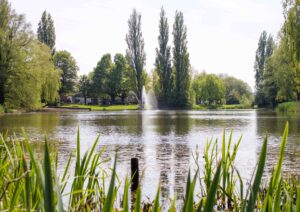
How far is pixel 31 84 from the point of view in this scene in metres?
37.3

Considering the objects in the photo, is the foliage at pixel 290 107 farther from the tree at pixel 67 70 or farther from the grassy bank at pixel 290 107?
the tree at pixel 67 70

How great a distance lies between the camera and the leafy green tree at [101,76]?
266ft

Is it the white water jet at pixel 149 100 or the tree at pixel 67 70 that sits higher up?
the tree at pixel 67 70

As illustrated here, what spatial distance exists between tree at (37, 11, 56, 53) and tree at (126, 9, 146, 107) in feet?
39.3

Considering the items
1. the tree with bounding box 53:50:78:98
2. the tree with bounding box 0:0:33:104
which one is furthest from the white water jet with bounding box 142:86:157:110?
the tree with bounding box 0:0:33:104

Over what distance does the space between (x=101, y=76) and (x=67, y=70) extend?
7.78m


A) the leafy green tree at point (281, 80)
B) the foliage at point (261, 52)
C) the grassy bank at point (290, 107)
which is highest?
the foliage at point (261, 52)

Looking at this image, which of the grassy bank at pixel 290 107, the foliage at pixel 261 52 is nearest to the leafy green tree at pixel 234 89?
the foliage at pixel 261 52

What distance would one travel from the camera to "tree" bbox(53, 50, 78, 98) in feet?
248

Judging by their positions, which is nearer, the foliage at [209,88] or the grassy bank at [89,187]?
the grassy bank at [89,187]

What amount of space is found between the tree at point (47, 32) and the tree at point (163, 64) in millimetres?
16856

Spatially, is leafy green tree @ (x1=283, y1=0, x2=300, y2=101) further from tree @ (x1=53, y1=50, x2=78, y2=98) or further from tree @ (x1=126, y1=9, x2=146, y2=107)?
tree @ (x1=53, y1=50, x2=78, y2=98)

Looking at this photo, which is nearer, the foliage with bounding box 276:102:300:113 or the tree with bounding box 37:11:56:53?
the foliage with bounding box 276:102:300:113

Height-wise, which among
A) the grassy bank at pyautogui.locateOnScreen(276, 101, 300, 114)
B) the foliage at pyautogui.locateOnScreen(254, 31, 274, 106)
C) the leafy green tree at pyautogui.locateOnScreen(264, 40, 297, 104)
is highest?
the foliage at pyautogui.locateOnScreen(254, 31, 274, 106)
